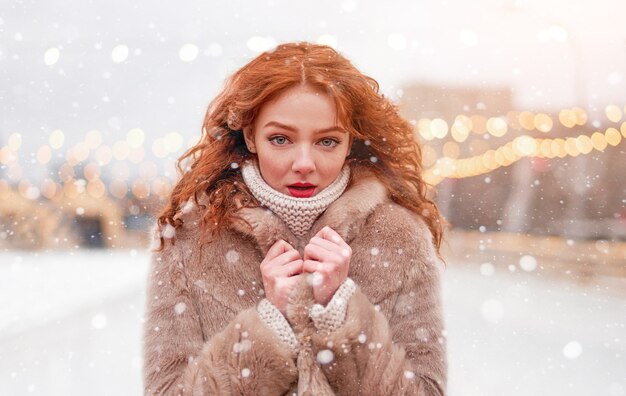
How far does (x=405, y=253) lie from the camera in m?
1.64

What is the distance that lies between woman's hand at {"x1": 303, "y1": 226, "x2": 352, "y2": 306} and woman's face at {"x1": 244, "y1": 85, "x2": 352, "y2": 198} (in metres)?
0.14

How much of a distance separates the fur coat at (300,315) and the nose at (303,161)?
14 centimetres

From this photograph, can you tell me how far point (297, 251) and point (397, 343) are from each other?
32cm

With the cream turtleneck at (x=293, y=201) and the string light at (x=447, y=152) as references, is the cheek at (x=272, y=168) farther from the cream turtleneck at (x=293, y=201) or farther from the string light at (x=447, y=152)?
the string light at (x=447, y=152)

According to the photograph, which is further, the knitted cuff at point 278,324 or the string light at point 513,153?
the string light at point 513,153

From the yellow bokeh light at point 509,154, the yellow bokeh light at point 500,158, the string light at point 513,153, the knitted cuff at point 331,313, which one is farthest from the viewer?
the yellow bokeh light at point 500,158

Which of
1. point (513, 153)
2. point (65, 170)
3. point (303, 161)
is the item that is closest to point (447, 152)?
point (513, 153)

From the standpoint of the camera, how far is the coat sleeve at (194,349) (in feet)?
4.84

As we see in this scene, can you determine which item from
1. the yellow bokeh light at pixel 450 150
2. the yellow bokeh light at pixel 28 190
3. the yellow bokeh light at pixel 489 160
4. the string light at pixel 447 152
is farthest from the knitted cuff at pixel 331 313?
the yellow bokeh light at pixel 450 150

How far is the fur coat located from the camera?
1.47 metres

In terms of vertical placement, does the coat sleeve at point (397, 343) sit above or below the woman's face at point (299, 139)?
below

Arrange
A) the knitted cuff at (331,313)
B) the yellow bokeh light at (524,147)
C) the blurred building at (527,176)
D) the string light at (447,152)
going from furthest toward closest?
the blurred building at (527,176) → the yellow bokeh light at (524,147) → the string light at (447,152) → the knitted cuff at (331,313)

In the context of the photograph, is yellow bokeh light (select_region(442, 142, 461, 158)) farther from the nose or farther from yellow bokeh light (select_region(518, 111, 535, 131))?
the nose

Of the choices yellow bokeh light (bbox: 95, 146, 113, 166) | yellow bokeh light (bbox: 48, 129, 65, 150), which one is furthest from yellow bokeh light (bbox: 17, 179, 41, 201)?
yellow bokeh light (bbox: 48, 129, 65, 150)
